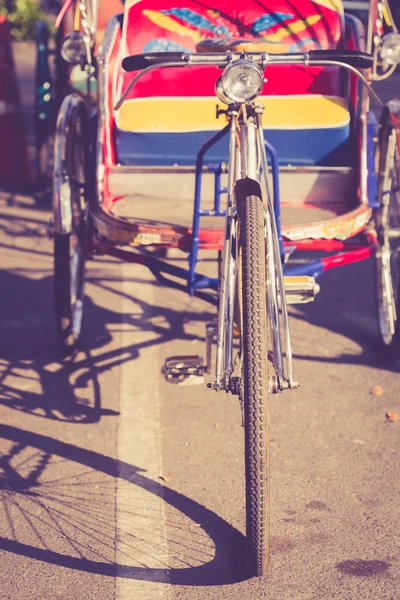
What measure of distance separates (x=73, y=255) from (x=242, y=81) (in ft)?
6.96

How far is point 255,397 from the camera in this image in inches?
124

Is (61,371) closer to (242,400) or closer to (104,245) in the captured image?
(104,245)

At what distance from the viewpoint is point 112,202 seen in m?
5.07

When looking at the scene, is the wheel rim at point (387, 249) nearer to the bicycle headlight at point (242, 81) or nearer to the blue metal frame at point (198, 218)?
the blue metal frame at point (198, 218)

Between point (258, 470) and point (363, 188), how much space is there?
7.20 ft

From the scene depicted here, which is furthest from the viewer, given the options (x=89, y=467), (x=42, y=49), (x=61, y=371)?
(x=42, y=49)

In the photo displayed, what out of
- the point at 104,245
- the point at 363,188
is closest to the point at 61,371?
the point at 104,245

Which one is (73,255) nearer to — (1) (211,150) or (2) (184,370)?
(1) (211,150)

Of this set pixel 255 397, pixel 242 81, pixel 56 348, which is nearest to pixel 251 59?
pixel 242 81

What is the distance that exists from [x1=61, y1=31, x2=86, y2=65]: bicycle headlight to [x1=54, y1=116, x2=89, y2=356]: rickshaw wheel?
0.33 metres

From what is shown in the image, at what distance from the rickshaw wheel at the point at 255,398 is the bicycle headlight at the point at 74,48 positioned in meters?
2.41

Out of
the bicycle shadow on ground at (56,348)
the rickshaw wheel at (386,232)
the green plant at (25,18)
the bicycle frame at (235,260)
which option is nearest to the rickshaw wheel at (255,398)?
Result: the bicycle frame at (235,260)

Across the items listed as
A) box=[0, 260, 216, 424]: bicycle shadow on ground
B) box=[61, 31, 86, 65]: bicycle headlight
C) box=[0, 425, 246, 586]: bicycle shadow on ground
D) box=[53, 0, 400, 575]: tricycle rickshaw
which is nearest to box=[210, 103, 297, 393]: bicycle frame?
box=[53, 0, 400, 575]: tricycle rickshaw

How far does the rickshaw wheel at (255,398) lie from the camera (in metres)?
3.14
